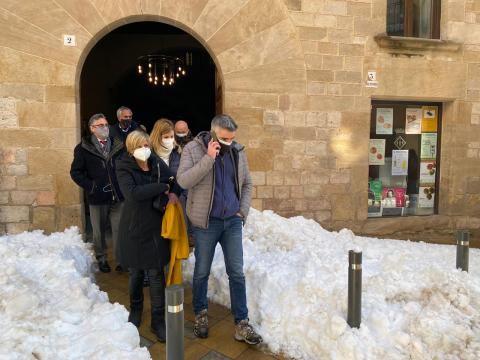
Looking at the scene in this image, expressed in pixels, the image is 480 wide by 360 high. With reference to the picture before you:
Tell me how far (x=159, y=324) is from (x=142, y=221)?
89cm

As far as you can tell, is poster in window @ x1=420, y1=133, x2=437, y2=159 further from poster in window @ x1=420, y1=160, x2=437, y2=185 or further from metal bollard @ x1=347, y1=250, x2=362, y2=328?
metal bollard @ x1=347, y1=250, x2=362, y2=328

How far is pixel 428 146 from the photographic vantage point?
24.1 ft

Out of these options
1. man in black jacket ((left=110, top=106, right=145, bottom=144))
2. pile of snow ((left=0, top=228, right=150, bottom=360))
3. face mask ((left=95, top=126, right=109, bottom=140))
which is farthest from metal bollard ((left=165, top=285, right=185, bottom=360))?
man in black jacket ((left=110, top=106, right=145, bottom=144))

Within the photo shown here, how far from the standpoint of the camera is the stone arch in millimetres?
5430

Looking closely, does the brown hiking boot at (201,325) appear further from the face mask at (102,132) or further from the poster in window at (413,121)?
the poster in window at (413,121)

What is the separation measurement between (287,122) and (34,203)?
12.7ft

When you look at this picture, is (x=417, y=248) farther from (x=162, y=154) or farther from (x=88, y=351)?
(x=88, y=351)

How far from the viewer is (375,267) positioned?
4.67 meters

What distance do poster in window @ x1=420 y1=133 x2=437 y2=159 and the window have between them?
5.65ft

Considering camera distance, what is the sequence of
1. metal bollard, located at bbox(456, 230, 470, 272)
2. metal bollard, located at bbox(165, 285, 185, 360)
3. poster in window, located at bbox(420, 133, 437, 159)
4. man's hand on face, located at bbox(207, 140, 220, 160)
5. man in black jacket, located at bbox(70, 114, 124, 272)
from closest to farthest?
metal bollard, located at bbox(165, 285, 185, 360), man's hand on face, located at bbox(207, 140, 220, 160), metal bollard, located at bbox(456, 230, 470, 272), man in black jacket, located at bbox(70, 114, 124, 272), poster in window, located at bbox(420, 133, 437, 159)

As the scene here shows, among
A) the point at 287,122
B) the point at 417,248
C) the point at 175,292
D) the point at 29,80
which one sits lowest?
the point at 417,248

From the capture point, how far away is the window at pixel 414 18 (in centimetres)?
695

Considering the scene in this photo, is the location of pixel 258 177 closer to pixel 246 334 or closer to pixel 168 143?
pixel 168 143

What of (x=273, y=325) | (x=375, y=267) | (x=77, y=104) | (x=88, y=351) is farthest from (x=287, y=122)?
(x=88, y=351)
